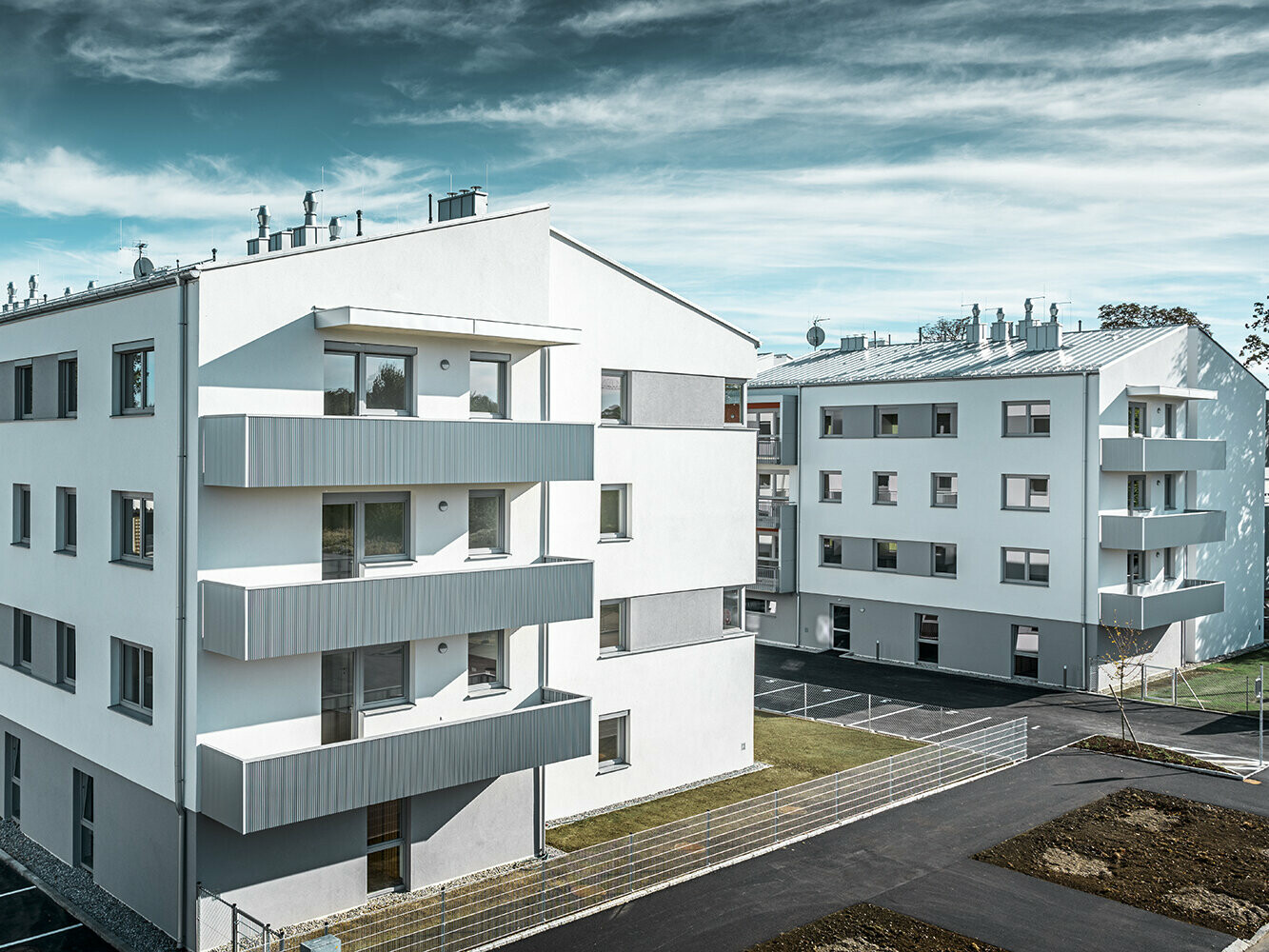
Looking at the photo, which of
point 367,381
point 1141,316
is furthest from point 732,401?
point 1141,316

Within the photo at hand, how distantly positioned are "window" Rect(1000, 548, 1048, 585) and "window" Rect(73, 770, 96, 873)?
87.9 feet

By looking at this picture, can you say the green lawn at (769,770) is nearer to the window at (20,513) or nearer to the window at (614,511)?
the window at (614,511)

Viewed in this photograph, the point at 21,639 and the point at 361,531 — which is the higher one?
the point at 361,531

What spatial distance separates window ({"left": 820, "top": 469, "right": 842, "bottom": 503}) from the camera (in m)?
40.1

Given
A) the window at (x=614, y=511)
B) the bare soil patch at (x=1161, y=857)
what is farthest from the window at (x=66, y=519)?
the bare soil patch at (x=1161, y=857)

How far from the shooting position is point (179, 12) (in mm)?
19844

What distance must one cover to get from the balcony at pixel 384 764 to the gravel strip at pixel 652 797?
2.64 m

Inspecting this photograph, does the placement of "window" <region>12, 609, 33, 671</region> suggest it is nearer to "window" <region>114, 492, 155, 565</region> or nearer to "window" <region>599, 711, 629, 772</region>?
"window" <region>114, 492, 155, 565</region>

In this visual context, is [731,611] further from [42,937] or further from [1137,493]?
[1137,493]

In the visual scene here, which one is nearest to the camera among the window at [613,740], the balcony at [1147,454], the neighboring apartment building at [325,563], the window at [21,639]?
the neighboring apartment building at [325,563]

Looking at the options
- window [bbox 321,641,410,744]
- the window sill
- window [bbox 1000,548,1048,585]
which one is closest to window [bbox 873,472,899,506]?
window [bbox 1000,548,1048,585]

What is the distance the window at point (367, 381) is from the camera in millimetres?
16922

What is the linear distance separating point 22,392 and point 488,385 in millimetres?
8869

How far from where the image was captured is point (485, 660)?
19.2 metres
